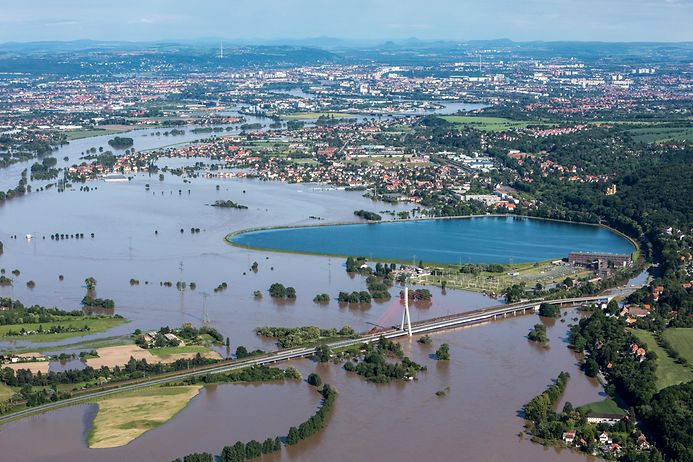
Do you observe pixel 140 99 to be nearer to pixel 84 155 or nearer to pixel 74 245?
pixel 84 155

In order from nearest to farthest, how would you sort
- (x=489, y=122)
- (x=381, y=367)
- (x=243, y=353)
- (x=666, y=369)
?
(x=381, y=367), (x=666, y=369), (x=243, y=353), (x=489, y=122)

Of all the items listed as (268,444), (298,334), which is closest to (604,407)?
(268,444)

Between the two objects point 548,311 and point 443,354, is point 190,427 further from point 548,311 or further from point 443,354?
point 548,311

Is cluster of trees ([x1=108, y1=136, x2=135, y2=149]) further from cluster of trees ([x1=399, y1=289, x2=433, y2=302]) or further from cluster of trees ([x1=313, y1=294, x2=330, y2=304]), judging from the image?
cluster of trees ([x1=399, y1=289, x2=433, y2=302])

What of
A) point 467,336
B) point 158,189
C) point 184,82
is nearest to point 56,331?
point 467,336

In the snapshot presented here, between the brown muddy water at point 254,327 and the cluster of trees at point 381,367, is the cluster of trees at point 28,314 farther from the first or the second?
the cluster of trees at point 381,367

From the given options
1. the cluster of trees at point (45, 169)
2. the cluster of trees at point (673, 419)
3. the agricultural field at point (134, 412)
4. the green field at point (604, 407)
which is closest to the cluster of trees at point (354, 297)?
the agricultural field at point (134, 412)
